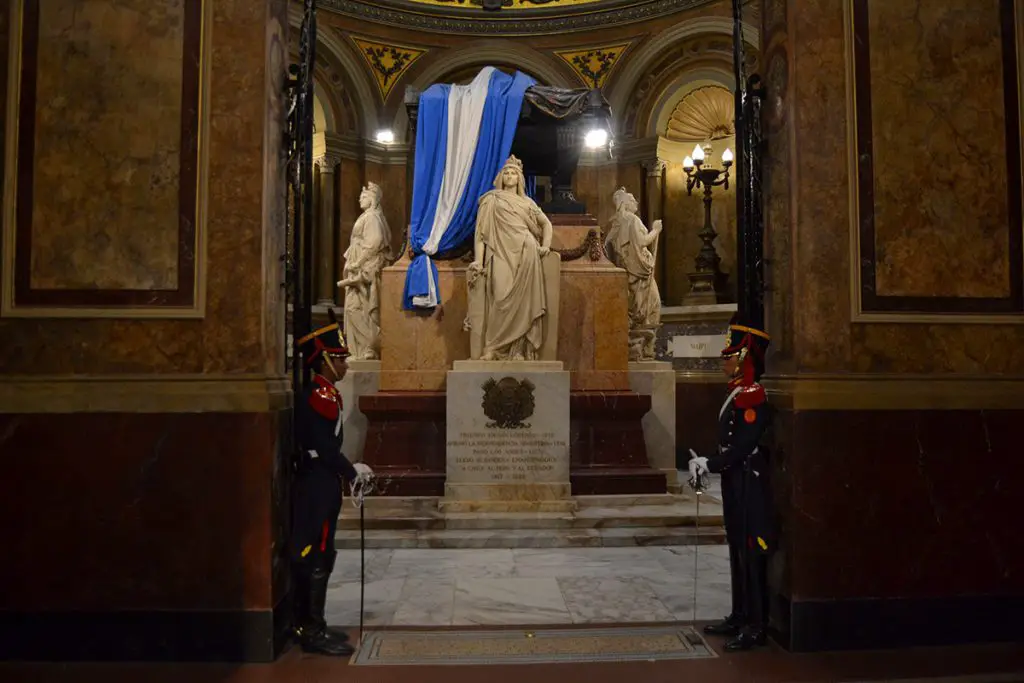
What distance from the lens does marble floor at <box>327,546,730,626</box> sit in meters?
4.85

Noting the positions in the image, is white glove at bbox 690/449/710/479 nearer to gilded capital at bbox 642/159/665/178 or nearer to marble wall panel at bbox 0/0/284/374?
marble wall panel at bbox 0/0/284/374

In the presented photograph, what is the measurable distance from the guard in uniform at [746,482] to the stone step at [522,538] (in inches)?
86.6

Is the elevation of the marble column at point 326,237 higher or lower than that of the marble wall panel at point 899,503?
higher

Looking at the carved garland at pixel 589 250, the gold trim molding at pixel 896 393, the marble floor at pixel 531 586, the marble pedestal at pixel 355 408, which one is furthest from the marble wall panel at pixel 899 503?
the marble pedestal at pixel 355 408

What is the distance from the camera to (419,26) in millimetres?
14375

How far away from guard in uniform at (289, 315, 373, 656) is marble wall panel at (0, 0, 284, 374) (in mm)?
355

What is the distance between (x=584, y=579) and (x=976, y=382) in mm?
2829

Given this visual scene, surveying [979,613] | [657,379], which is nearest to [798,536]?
[979,613]

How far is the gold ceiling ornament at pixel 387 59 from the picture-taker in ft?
46.4

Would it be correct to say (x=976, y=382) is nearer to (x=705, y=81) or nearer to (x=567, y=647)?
(x=567, y=647)

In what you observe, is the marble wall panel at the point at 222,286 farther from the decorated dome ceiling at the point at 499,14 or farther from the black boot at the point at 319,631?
the decorated dome ceiling at the point at 499,14

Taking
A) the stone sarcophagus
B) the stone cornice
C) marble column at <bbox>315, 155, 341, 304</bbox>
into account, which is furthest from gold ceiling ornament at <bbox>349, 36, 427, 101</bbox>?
the stone sarcophagus

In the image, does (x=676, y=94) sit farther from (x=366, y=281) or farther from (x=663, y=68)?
(x=366, y=281)

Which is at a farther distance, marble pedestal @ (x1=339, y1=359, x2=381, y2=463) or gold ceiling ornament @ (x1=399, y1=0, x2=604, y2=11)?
gold ceiling ornament @ (x1=399, y1=0, x2=604, y2=11)
